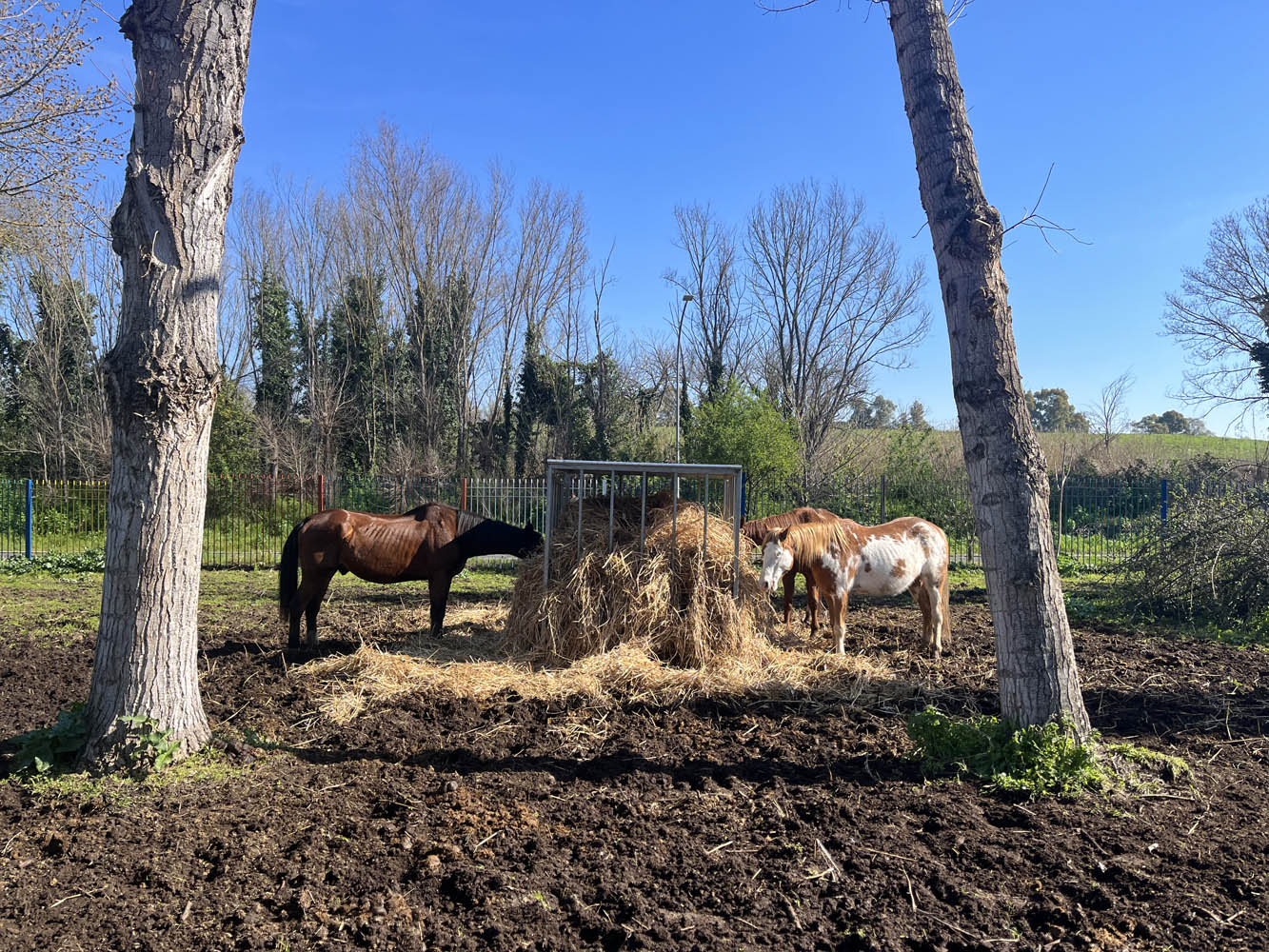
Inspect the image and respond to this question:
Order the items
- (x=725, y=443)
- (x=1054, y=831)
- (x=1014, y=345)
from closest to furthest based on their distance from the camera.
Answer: (x=1054, y=831)
(x=1014, y=345)
(x=725, y=443)

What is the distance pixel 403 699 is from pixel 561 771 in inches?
71.1

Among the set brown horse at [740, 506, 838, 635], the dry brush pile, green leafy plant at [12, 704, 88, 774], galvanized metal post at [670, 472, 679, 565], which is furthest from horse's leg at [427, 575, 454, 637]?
green leafy plant at [12, 704, 88, 774]

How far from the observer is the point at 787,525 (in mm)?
9734

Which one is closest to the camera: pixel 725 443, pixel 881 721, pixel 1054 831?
pixel 1054 831

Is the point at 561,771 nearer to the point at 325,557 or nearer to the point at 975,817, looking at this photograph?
the point at 975,817

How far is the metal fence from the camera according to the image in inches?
627

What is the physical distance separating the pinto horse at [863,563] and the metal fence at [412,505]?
834cm

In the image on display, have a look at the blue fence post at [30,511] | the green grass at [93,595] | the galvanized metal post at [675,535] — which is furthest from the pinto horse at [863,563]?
the blue fence post at [30,511]

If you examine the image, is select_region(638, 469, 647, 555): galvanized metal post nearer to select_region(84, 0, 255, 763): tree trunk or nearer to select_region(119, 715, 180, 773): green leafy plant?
select_region(84, 0, 255, 763): tree trunk

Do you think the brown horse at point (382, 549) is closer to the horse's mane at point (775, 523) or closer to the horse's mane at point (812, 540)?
the horse's mane at point (812, 540)

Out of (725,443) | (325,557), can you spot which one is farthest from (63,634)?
(725,443)

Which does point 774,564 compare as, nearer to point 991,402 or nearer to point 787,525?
point 787,525

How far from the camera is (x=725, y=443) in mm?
21625

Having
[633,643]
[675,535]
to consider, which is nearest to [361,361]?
[675,535]
